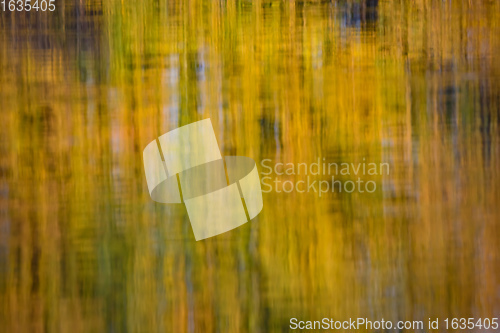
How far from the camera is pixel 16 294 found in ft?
1.95

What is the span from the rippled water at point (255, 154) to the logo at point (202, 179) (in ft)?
0.06

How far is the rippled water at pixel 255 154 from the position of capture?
597 mm

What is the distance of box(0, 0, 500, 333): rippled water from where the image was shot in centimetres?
60

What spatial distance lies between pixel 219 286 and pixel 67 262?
0.27 meters

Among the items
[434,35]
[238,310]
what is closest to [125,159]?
[238,310]

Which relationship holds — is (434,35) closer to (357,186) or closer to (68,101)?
(357,186)

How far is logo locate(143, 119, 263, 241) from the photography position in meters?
0.60

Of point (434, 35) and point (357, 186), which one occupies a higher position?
point (434, 35)
